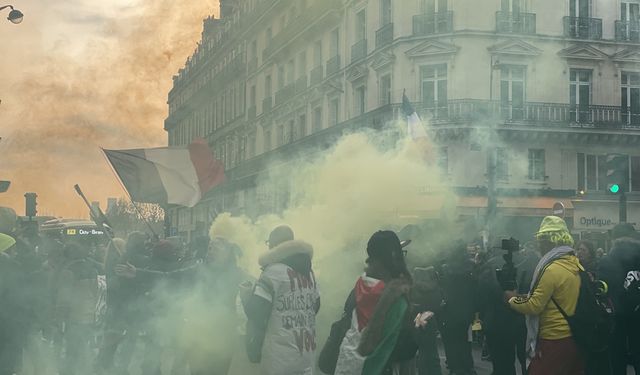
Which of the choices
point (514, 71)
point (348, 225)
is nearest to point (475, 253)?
point (348, 225)

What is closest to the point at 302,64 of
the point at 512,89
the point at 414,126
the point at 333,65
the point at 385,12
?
the point at 333,65

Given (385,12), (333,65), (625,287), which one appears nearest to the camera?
(625,287)

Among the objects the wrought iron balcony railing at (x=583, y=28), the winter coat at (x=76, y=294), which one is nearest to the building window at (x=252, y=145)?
the wrought iron balcony railing at (x=583, y=28)

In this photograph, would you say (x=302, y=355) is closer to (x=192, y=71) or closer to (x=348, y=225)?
(x=348, y=225)

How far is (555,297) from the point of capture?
17.3 feet

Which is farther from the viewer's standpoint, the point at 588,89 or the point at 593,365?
the point at 588,89

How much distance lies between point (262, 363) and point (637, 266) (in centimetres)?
398

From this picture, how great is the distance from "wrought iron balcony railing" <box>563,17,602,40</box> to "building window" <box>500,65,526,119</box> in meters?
2.12

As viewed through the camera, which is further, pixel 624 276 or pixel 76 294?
pixel 76 294

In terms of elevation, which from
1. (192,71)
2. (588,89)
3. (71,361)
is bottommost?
(71,361)

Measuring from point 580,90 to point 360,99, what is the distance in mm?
7707

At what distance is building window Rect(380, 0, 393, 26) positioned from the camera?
1054 inches

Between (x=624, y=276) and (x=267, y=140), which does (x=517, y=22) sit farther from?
(x=624, y=276)

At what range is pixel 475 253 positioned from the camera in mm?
10297
